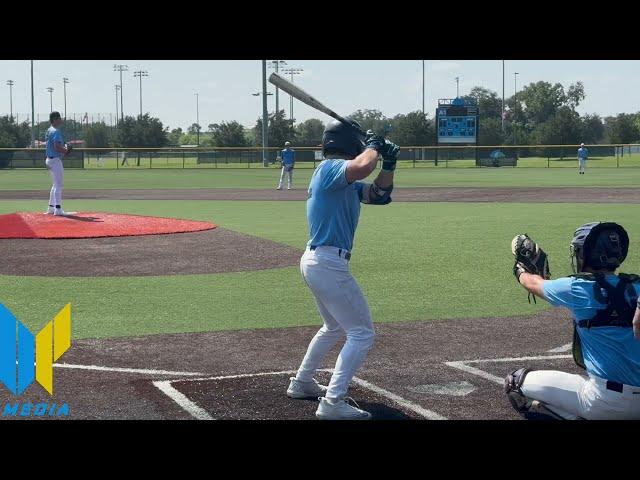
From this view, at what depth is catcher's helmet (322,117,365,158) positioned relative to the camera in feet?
21.4

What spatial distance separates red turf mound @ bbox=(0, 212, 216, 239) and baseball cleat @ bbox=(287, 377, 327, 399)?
10.7 m

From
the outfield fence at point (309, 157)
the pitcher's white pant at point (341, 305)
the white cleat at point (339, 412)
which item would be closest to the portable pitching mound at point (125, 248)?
the pitcher's white pant at point (341, 305)

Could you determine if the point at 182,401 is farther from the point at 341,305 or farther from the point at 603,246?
the point at 603,246

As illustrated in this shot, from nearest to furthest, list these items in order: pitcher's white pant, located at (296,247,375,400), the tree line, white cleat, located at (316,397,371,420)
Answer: white cleat, located at (316,397,371,420) < pitcher's white pant, located at (296,247,375,400) < the tree line

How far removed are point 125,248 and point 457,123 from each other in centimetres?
5647

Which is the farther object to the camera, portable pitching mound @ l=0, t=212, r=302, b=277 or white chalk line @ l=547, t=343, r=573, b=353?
portable pitching mound @ l=0, t=212, r=302, b=277

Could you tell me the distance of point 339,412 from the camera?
6.14m

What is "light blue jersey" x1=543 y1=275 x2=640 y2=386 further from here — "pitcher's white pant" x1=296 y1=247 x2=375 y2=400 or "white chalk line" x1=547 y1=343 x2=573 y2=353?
"white chalk line" x1=547 y1=343 x2=573 y2=353

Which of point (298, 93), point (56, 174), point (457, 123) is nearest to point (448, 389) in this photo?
point (298, 93)

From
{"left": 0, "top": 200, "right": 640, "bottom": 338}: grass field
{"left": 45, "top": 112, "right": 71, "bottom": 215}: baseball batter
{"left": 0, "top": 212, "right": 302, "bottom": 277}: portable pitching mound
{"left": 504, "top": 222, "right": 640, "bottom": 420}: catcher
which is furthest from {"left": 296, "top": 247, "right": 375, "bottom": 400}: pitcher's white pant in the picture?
{"left": 45, "top": 112, "right": 71, "bottom": 215}: baseball batter

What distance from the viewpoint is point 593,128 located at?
108 m

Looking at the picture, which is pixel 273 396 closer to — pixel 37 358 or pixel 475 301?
pixel 37 358

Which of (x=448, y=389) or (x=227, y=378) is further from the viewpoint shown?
(x=227, y=378)

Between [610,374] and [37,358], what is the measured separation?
4917 millimetres
